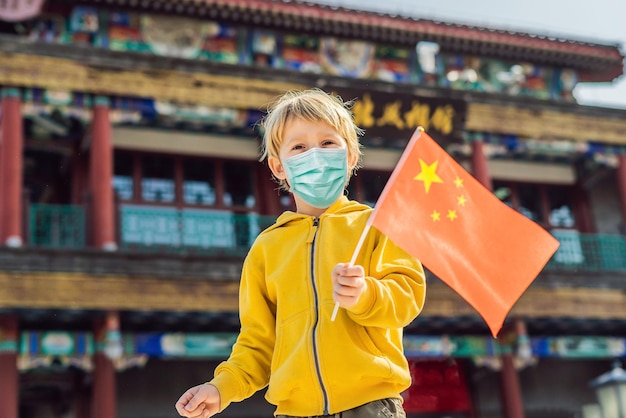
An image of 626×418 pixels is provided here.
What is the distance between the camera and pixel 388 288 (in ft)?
8.61

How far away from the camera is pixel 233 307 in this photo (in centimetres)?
1170

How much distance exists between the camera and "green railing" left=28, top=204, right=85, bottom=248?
11.8 m

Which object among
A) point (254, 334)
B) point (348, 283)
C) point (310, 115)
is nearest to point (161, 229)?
point (254, 334)

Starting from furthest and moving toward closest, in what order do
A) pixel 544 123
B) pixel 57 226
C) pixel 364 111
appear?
pixel 544 123, pixel 364 111, pixel 57 226

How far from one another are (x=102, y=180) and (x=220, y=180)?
2910mm

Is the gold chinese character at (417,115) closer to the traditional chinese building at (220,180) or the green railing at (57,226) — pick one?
the traditional chinese building at (220,180)

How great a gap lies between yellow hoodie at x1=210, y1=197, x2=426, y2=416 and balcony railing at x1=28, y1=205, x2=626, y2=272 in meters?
8.96

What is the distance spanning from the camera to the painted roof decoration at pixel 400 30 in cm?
1388

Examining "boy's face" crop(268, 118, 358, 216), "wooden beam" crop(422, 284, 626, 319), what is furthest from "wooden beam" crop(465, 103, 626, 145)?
"boy's face" crop(268, 118, 358, 216)

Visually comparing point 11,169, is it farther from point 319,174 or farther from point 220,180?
point 319,174

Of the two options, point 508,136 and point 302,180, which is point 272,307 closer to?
point 302,180

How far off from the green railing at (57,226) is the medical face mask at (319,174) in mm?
9282

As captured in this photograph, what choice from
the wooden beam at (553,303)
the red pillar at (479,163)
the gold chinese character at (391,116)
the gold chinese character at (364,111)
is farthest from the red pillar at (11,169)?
the red pillar at (479,163)

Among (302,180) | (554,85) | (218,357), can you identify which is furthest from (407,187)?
(554,85)
